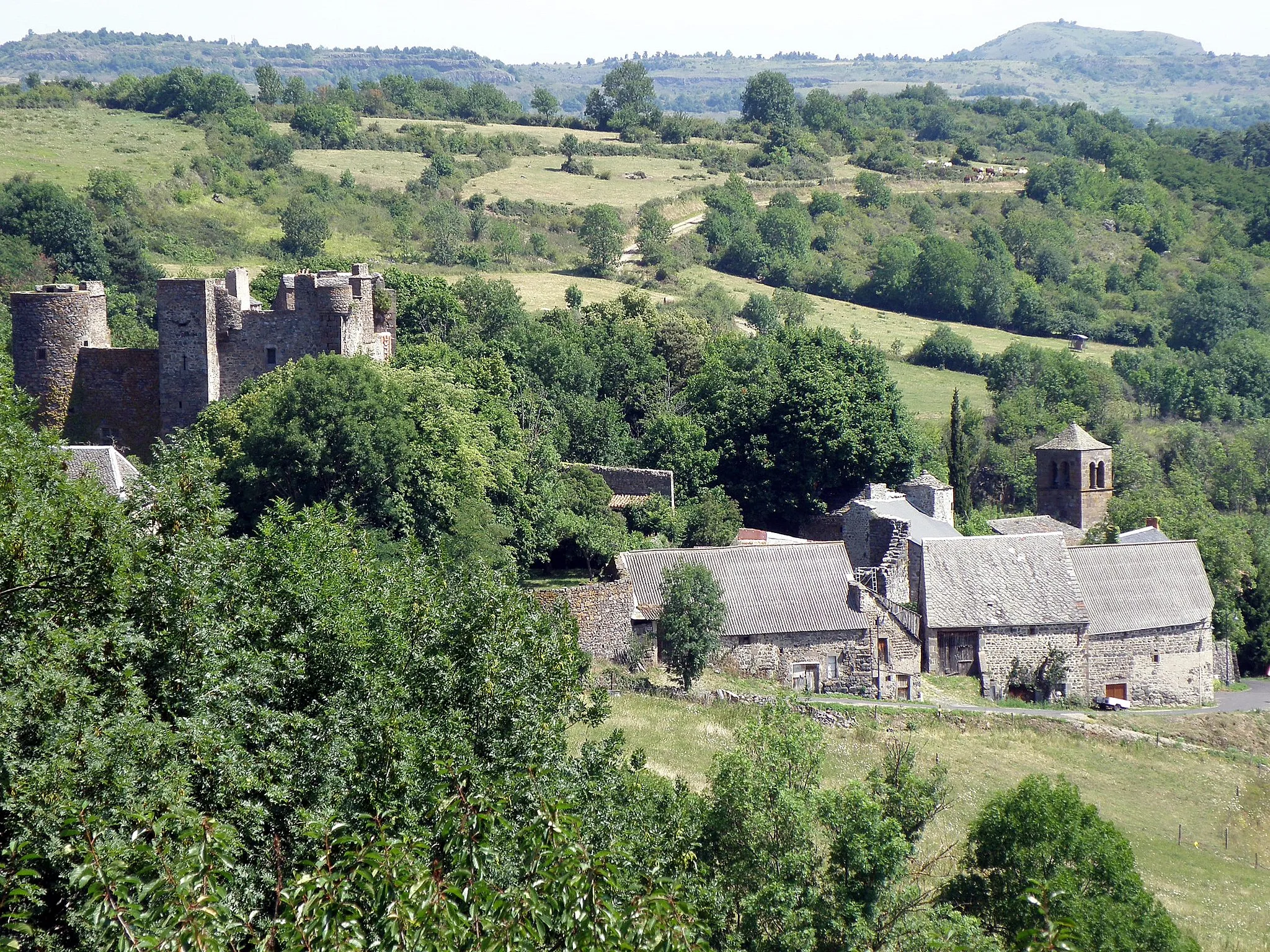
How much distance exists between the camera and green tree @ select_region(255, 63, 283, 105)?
427 feet

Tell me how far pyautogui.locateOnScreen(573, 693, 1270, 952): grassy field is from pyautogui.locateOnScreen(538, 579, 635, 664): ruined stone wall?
352 centimetres

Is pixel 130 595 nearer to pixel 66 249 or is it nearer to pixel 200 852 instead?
pixel 200 852

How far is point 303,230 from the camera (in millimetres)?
86438

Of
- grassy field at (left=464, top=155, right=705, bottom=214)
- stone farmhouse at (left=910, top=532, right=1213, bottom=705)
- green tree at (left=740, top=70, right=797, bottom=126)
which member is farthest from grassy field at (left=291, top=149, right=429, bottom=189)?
stone farmhouse at (left=910, top=532, right=1213, bottom=705)

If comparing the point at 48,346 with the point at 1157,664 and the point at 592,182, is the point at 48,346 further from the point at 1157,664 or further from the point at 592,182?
the point at 592,182

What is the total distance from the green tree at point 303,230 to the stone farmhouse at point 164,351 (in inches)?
1576

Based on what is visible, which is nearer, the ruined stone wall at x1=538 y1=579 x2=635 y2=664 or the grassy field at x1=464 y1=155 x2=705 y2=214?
the ruined stone wall at x1=538 y1=579 x2=635 y2=664

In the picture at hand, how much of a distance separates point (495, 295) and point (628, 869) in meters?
47.1

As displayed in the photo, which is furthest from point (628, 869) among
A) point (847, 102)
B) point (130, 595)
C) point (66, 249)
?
point (847, 102)

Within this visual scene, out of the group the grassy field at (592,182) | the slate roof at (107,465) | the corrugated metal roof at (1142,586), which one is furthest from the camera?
the grassy field at (592,182)

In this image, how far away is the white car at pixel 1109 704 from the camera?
43344 mm

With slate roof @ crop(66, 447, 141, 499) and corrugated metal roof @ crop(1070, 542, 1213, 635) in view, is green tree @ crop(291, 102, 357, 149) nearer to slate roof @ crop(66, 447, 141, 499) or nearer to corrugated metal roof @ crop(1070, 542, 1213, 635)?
corrugated metal roof @ crop(1070, 542, 1213, 635)

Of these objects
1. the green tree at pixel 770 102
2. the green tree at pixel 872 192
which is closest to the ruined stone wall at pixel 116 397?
the green tree at pixel 872 192

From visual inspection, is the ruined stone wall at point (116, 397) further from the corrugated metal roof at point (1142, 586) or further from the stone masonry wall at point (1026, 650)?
the corrugated metal roof at point (1142, 586)
